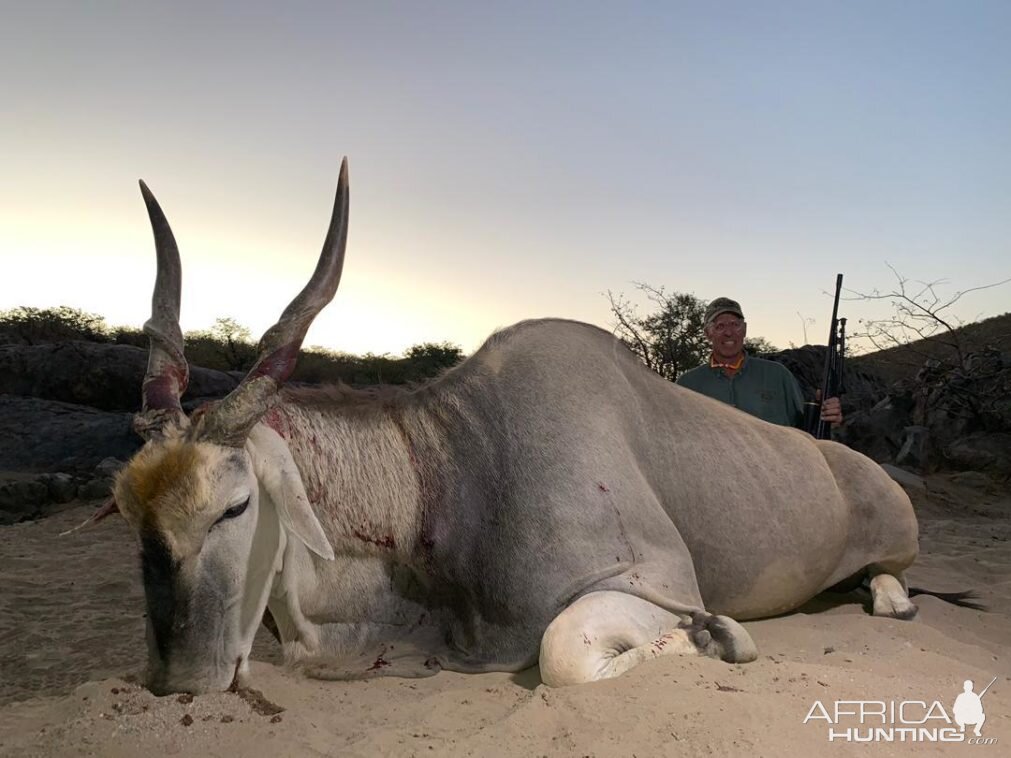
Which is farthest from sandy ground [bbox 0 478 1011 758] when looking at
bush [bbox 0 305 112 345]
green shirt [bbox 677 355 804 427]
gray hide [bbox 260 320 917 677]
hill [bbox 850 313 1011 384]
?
bush [bbox 0 305 112 345]

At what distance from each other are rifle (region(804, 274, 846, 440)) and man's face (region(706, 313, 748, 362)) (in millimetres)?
965

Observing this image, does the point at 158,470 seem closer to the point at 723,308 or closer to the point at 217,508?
the point at 217,508

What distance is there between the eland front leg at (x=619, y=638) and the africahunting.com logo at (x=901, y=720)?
24.3 inches

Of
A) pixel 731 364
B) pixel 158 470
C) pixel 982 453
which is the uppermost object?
pixel 731 364

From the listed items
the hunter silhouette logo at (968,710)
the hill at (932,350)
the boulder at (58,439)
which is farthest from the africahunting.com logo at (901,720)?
the hill at (932,350)

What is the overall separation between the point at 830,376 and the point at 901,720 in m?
4.94

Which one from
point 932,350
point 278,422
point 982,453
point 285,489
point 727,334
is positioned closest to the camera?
point 285,489

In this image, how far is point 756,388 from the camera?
6.12 m

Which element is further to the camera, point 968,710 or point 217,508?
point 217,508

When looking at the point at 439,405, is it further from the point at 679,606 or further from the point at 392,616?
the point at 679,606

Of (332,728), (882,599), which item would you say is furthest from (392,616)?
(882,599)

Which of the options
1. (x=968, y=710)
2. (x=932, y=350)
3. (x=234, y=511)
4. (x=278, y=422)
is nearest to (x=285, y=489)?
(x=234, y=511)

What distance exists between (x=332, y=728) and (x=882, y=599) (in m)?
3.19

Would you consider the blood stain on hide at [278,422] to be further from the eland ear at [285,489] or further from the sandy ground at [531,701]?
the sandy ground at [531,701]
